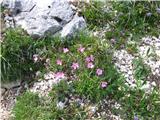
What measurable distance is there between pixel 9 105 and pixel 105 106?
56.4 inches

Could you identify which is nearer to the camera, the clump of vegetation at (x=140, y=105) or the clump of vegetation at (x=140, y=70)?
the clump of vegetation at (x=140, y=105)

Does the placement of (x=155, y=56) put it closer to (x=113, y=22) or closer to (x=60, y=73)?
(x=113, y=22)

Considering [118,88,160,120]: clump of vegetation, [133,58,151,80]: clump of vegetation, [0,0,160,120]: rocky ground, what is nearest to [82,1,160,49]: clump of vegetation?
[0,0,160,120]: rocky ground

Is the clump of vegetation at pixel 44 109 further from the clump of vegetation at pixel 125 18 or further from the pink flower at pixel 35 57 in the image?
the clump of vegetation at pixel 125 18

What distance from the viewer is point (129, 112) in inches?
228

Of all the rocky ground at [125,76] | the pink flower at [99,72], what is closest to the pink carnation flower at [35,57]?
the rocky ground at [125,76]

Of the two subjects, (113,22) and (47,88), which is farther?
(113,22)

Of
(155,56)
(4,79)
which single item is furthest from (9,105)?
(155,56)

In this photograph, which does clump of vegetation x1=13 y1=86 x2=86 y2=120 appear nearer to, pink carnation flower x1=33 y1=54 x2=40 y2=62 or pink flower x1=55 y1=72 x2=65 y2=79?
pink flower x1=55 y1=72 x2=65 y2=79

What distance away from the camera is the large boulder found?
6566 millimetres

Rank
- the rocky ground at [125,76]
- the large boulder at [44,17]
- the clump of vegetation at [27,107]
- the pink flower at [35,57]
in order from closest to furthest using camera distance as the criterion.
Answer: the clump of vegetation at [27,107], the rocky ground at [125,76], the pink flower at [35,57], the large boulder at [44,17]

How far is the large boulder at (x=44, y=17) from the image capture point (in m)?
6.57

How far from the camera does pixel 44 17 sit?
670 cm

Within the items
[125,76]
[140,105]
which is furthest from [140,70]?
[140,105]
